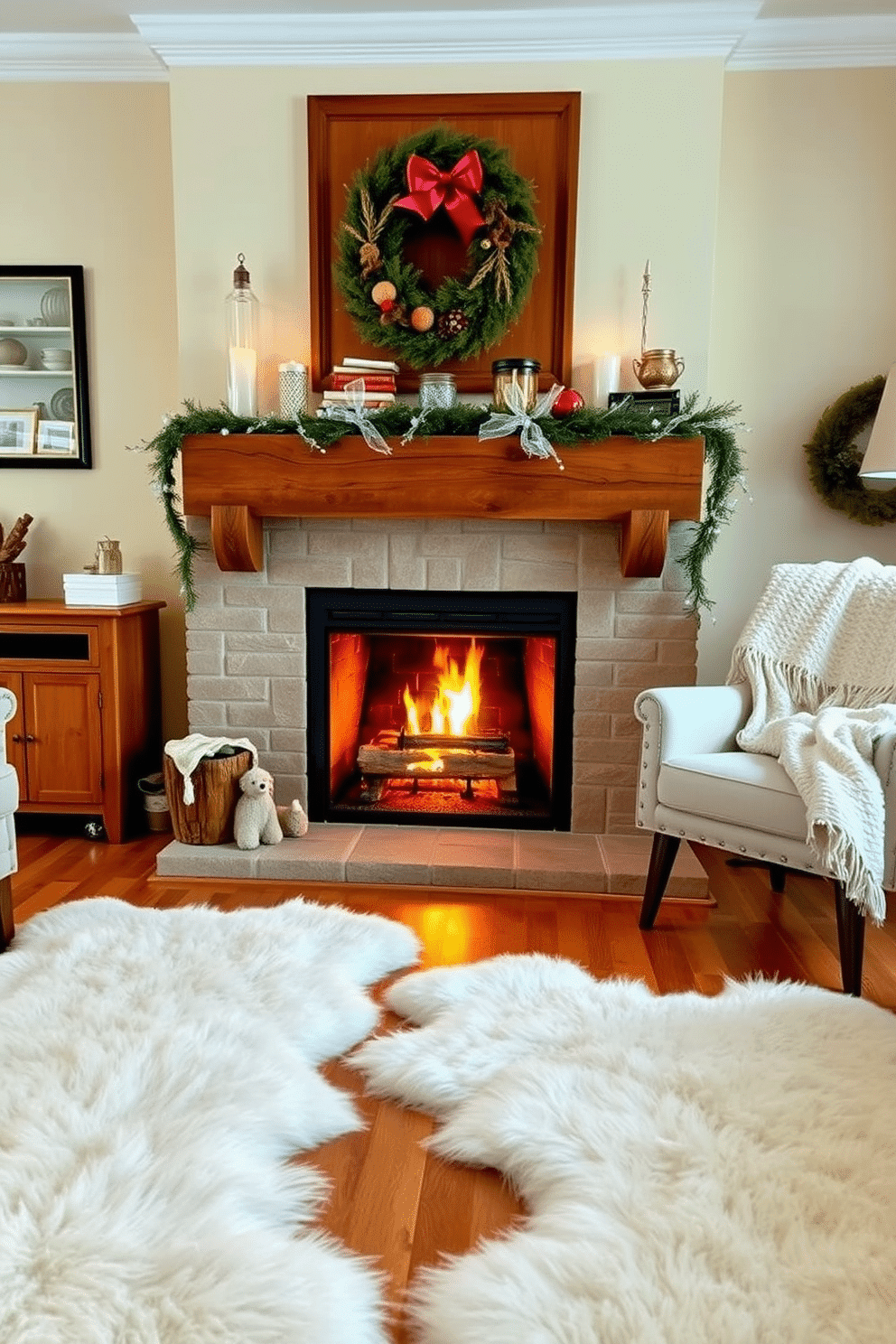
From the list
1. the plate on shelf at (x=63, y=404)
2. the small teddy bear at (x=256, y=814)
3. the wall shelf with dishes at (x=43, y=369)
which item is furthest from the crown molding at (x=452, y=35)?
the small teddy bear at (x=256, y=814)

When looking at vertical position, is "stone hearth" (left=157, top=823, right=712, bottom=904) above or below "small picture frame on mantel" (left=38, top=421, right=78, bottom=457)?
below

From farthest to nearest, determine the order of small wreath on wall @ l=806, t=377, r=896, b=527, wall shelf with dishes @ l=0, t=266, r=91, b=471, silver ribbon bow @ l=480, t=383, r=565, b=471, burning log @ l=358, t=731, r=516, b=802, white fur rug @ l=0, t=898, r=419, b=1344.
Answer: wall shelf with dishes @ l=0, t=266, r=91, b=471 → burning log @ l=358, t=731, r=516, b=802 → small wreath on wall @ l=806, t=377, r=896, b=527 → silver ribbon bow @ l=480, t=383, r=565, b=471 → white fur rug @ l=0, t=898, r=419, b=1344

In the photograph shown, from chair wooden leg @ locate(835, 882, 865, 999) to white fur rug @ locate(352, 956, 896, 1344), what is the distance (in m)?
0.09

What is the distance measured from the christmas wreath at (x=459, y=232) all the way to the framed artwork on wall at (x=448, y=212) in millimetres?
37

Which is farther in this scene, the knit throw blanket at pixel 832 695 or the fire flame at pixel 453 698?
the fire flame at pixel 453 698

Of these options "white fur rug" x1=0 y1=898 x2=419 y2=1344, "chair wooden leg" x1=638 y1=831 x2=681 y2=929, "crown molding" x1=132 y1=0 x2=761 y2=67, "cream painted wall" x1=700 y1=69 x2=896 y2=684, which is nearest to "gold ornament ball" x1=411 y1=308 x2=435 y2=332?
"crown molding" x1=132 y1=0 x2=761 y2=67

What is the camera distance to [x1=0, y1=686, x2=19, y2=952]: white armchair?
7.20ft

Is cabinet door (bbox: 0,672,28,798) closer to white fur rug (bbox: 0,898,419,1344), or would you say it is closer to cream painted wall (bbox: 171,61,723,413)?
white fur rug (bbox: 0,898,419,1344)

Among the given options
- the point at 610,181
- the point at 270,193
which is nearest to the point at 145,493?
the point at 270,193

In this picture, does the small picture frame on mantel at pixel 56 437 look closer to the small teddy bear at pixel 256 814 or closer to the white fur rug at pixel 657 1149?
the small teddy bear at pixel 256 814

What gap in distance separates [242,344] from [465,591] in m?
1.00

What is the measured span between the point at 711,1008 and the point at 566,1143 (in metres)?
0.58

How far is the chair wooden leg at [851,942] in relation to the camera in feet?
6.65

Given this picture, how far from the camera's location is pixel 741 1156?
1.41m
